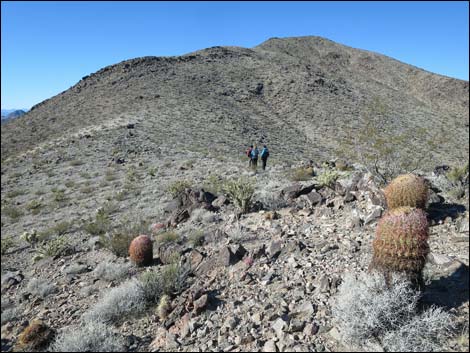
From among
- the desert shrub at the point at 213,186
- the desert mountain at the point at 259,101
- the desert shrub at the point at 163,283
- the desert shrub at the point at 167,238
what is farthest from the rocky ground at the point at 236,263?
the desert mountain at the point at 259,101

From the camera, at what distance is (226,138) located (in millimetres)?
31109

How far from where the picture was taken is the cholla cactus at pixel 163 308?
16.7ft

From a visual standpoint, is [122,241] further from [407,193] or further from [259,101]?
[259,101]

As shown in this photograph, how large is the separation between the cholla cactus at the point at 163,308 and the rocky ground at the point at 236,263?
2.9 inches

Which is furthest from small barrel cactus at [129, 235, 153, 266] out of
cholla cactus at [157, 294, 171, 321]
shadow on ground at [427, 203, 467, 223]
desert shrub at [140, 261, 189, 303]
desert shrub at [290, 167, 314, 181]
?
desert shrub at [290, 167, 314, 181]

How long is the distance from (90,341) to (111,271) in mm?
2601

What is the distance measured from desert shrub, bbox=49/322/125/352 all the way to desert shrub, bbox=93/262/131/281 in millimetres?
2161

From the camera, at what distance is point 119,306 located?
527cm

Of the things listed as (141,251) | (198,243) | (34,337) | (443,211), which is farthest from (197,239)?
(443,211)

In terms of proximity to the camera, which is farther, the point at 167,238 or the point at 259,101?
the point at 259,101

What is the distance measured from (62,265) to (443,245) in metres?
7.91

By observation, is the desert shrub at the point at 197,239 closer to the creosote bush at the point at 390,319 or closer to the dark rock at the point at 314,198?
the dark rock at the point at 314,198

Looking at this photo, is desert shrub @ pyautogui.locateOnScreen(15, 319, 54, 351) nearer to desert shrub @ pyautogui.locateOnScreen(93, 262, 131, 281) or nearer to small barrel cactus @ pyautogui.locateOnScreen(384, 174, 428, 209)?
desert shrub @ pyautogui.locateOnScreen(93, 262, 131, 281)

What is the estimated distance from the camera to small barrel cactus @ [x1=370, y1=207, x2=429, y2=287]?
14.0 feet
